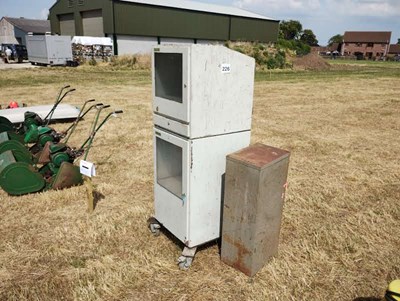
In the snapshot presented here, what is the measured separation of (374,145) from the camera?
7.10 meters

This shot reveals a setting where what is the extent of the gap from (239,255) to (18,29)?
67.4 meters

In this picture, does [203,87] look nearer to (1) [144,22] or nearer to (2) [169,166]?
(2) [169,166]

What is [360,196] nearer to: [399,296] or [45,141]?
[399,296]

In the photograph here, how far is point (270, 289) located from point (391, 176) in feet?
12.1

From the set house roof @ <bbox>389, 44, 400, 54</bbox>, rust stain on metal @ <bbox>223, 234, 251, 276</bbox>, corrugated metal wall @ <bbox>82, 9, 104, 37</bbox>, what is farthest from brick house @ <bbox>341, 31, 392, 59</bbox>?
rust stain on metal @ <bbox>223, 234, 251, 276</bbox>

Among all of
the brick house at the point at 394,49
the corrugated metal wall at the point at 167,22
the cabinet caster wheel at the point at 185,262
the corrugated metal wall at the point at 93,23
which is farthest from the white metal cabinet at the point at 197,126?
the brick house at the point at 394,49

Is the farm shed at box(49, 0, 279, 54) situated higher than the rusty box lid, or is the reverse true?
the farm shed at box(49, 0, 279, 54)

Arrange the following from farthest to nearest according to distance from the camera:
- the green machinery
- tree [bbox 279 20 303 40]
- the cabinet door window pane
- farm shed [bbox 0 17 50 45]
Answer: tree [bbox 279 20 303 40], farm shed [bbox 0 17 50 45], the green machinery, the cabinet door window pane

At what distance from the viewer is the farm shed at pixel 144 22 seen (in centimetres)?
3309

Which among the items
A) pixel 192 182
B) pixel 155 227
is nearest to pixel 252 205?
pixel 192 182

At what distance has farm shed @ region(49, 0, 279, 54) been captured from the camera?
1303 inches

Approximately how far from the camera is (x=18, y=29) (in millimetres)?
57562

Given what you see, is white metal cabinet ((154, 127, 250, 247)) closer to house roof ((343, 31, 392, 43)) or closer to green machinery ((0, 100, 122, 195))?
green machinery ((0, 100, 122, 195))

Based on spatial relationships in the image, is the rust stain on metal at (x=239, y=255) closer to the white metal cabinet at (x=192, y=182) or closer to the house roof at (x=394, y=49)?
the white metal cabinet at (x=192, y=182)
